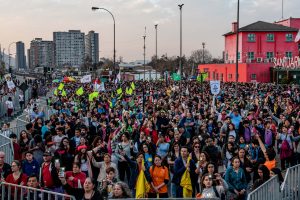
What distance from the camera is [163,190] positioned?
882 cm

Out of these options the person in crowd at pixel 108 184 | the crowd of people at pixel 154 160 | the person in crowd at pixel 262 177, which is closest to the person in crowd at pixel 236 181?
the crowd of people at pixel 154 160

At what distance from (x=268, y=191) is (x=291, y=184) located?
Answer: 1.51 meters

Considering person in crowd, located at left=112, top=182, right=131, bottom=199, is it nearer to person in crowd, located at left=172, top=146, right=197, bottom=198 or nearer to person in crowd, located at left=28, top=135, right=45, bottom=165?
person in crowd, located at left=172, top=146, right=197, bottom=198

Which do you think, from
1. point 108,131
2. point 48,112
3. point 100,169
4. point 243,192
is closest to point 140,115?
point 108,131

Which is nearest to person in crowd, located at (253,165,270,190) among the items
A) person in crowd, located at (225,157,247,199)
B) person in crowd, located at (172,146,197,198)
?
person in crowd, located at (225,157,247,199)

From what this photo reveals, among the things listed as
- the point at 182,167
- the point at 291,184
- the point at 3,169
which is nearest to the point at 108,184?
the point at 182,167

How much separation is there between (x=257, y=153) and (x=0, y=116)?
809 inches

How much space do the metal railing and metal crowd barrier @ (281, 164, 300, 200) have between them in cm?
45

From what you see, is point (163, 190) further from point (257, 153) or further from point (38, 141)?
point (38, 141)

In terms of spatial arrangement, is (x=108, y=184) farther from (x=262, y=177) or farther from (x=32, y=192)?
(x=262, y=177)

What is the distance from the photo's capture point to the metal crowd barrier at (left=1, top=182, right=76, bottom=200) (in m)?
7.00

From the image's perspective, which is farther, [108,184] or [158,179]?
[158,179]

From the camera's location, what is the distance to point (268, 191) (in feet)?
24.9

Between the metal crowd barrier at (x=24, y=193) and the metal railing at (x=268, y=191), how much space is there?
277cm
